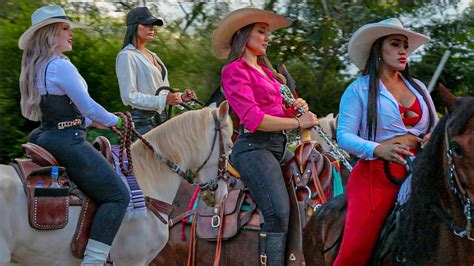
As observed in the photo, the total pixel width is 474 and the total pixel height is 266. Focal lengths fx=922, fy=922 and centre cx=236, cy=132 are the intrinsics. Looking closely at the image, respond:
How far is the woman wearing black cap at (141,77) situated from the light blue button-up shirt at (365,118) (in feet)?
8.04

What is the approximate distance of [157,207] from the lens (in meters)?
6.54

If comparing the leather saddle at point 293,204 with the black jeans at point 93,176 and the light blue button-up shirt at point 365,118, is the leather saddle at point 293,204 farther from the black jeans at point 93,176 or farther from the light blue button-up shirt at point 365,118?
the light blue button-up shirt at point 365,118

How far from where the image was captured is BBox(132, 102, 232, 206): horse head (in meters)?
6.64

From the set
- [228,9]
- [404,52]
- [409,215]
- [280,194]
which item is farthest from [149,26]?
[228,9]

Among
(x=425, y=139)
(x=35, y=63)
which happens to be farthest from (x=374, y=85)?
(x=35, y=63)

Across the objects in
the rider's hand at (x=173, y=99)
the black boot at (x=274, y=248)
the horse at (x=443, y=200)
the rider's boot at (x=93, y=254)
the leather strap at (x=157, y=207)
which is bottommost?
the black boot at (x=274, y=248)

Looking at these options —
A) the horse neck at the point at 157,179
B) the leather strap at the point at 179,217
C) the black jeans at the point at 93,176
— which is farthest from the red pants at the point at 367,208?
the leather strap at the point at 179,217

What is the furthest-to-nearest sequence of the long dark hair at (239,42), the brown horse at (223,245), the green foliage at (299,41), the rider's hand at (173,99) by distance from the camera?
the green foliage at (299,41)
the rider's hand at (173,99)
the brown horse at (223,245)
the long dark hair at (239,42)

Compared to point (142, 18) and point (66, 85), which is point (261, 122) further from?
point (142, 18)

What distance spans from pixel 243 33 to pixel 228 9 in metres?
6.24

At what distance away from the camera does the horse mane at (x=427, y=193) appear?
464cm

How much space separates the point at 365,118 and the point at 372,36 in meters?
0.52

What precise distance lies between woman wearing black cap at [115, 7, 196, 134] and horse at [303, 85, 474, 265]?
3.04 meters

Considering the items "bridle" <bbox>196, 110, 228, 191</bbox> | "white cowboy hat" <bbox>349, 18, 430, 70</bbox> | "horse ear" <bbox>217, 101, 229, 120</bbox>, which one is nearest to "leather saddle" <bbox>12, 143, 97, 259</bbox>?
"bridle" <bbox>196, 110, 228, 191</bbox>
